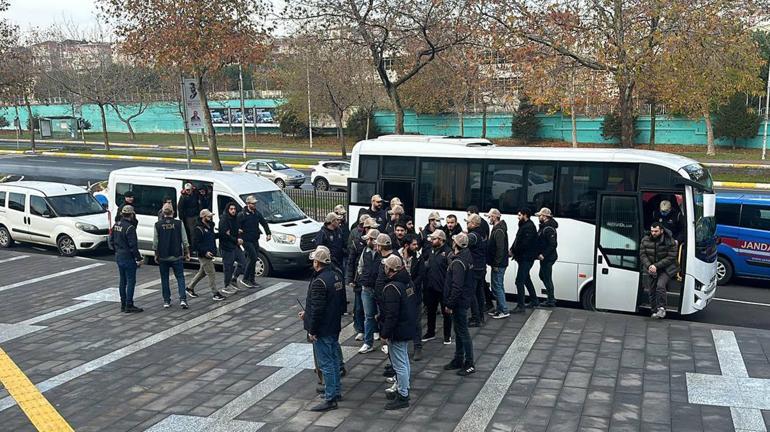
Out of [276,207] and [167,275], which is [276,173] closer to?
[276,207]

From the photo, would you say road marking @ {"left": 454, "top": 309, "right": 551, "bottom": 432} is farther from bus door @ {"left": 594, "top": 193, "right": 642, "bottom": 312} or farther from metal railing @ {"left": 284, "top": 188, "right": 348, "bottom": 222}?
metal railing @ {"left": 284, "top": 188, "right": 348, "bottom": 222}

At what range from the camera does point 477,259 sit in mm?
9711

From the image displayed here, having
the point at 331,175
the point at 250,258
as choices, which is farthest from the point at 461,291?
the point at 331,175

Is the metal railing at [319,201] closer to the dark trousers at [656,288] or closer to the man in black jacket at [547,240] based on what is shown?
the man in black jacket at [547,240]

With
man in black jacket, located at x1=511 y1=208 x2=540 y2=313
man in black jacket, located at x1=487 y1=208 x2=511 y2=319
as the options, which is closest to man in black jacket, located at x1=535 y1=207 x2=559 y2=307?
man in black jacket, located at x1=511 y1=208 x2=540 y2=313

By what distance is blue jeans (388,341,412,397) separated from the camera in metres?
7.17

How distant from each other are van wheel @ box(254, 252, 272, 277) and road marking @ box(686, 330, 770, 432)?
335 inches

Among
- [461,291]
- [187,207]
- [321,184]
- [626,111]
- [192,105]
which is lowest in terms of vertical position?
[321,184]

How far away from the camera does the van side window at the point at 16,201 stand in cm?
1720

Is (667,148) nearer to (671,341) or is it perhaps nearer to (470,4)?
(470,4)

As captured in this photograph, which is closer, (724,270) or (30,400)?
(30,400)

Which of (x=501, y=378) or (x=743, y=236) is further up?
(x=743, y=236)

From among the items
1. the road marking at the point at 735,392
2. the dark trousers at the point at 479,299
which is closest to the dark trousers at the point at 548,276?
the dark trousers at the point at 479,299

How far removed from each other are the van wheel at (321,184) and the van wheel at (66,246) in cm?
1377
